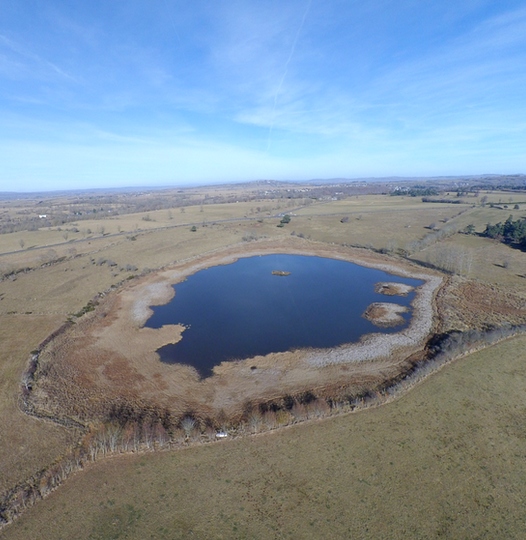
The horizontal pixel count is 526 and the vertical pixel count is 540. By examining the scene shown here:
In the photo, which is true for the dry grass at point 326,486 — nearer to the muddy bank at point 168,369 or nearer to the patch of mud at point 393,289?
the muddy bank at point 168,369

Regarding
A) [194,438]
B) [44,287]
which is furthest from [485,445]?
[44,287]

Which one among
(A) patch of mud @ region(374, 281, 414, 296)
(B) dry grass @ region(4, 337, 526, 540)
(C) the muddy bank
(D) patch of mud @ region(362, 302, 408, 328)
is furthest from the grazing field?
(A) patch of mud @ region(374, 281, 414, 296)

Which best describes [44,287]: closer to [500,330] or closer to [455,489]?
[455,489]

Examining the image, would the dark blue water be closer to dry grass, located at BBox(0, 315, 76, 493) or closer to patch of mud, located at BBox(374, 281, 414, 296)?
patch of mud, located at BBox(374, 281, 414, 296)

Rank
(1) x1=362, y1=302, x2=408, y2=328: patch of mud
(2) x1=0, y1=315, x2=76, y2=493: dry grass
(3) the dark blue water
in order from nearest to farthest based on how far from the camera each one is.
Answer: (2) x1=0, y1=315, x2=76, y2=493: dry grass → (3) the dark blue water → (1) x1=362, y1=302, x2=408, y2=328: patch of mud

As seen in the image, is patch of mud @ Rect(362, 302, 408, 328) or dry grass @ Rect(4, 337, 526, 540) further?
patch of mud @ Rect(362, 302, 408, 328)

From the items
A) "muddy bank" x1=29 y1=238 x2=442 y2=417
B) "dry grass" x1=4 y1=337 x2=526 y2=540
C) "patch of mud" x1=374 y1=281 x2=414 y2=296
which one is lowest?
"dry grass" x1=4 y1=337 x2=526 y2=540

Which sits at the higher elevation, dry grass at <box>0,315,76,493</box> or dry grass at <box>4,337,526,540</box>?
dry grass at <box>0,315,76,493</box>

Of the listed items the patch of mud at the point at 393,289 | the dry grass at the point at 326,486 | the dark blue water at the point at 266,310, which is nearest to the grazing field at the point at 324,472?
the dry grass at the point at 326,486
